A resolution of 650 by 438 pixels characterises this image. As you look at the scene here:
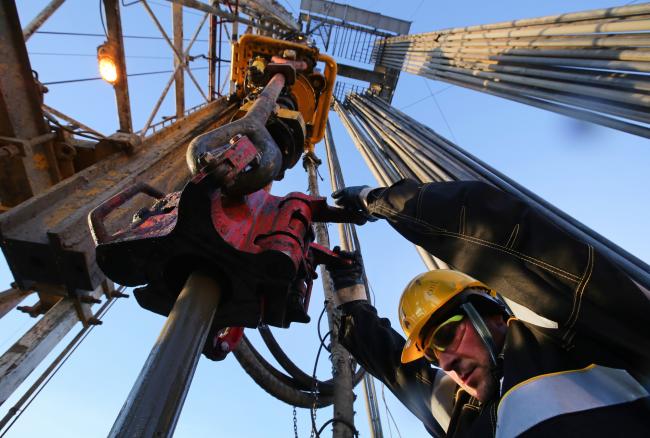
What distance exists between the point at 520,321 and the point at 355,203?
1101 millimetres

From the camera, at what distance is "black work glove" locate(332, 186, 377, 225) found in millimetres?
2146

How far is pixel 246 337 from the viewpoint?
3.77m

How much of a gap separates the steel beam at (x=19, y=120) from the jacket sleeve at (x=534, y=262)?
2978 millimetres

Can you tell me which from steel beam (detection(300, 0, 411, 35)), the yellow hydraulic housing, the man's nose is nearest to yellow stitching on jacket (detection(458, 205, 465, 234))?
the man's nose

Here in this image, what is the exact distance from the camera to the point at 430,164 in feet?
11.8

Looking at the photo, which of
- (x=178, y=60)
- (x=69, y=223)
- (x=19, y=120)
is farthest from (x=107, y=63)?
(x=69, y=223)

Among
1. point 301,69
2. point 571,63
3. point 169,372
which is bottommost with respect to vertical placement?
point 169,372

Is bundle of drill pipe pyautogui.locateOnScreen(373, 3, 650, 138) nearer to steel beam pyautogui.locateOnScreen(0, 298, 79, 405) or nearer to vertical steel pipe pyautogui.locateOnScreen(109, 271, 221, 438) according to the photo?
vertical steel pipe pyautogui.locateOnScreen(109, 271, 221, 438)

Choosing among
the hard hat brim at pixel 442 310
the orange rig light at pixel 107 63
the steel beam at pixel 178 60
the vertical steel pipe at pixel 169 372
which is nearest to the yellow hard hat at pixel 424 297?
the hard hat brim at pixel 442 310

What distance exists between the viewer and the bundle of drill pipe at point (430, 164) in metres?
2.06

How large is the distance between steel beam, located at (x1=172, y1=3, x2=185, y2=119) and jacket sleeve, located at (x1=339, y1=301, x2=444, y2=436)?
3.50 m

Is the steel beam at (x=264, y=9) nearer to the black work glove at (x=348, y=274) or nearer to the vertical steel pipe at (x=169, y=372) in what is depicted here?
the black work glove at (x=348, y=274)

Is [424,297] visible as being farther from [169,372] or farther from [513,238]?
[169,372]

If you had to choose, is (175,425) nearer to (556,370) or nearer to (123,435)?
(123,435)
